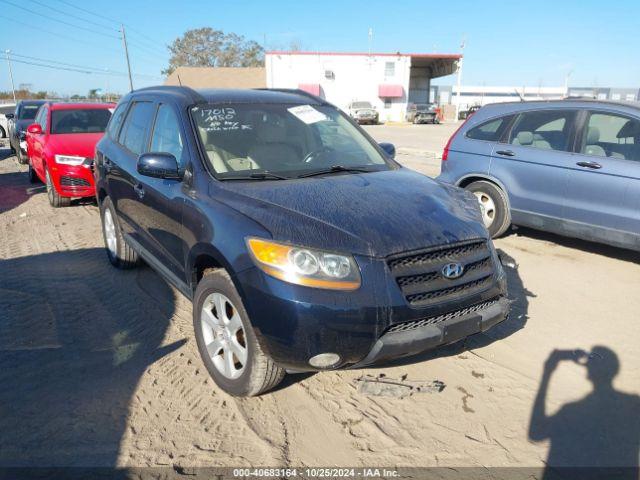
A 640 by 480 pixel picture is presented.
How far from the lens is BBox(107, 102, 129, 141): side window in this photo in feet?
16.7

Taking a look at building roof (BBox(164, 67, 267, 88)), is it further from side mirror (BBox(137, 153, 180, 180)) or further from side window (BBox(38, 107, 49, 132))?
side mirror (BBox(137, 153, 180, 180))

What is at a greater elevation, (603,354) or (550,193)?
(550,193)

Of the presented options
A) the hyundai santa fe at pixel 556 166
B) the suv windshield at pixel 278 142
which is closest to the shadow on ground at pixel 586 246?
the hyundai santa fe at pixel 556 166

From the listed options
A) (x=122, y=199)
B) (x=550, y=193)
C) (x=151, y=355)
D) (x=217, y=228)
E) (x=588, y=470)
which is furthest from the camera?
(x=550, y=193)

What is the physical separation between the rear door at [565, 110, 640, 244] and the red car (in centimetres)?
696

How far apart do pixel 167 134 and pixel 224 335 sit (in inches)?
69.1

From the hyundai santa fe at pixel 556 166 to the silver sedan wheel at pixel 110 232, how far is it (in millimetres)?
4209

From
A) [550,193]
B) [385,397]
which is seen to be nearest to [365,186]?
[385,397]

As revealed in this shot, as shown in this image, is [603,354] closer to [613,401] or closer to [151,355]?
[613,401]

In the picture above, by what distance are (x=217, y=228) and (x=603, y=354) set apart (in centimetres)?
282

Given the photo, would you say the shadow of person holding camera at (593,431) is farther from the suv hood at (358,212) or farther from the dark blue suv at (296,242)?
the suv hood at (358,212)

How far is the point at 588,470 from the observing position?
96.0 inches

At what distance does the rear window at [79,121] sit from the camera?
873 centimetres

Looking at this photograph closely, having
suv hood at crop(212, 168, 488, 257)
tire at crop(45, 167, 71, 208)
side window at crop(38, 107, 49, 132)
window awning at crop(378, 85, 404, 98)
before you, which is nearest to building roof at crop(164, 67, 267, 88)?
window awning at crop(378, 85, 404, 98)
